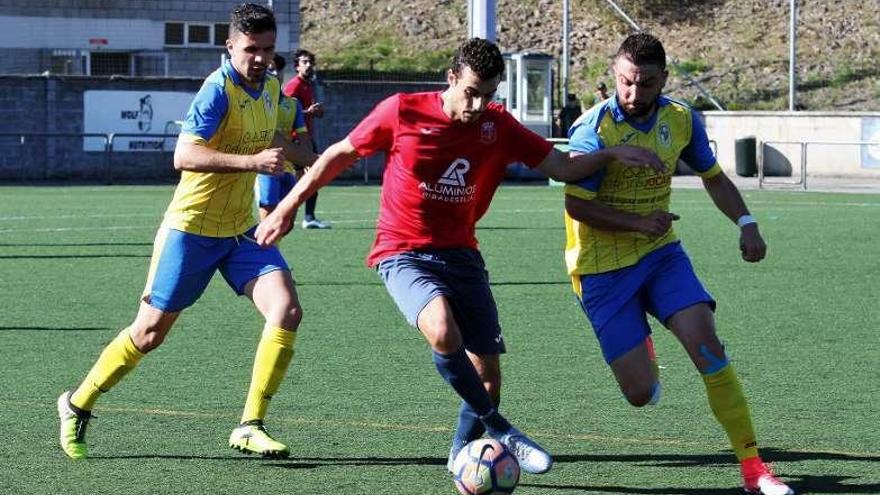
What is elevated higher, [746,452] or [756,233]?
[756,233]

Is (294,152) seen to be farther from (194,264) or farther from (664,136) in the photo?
(664,136)

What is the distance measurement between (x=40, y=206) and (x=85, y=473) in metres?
18.5

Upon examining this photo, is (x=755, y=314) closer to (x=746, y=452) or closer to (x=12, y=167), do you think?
(x=746, y=452)

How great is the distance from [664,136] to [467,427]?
4.90ft

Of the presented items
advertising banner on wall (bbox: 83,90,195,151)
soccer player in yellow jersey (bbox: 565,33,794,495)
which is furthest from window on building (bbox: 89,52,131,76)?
soccer player in yellow jersey (bbox: 565,33,794,495)

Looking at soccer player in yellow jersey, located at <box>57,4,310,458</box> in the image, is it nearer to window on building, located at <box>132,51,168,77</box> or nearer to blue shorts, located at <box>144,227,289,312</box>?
blue shorts, located at <box>144,227,289,312</box>

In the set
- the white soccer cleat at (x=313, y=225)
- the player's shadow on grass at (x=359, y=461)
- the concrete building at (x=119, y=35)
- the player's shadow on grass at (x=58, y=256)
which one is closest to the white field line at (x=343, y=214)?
the white soccer cleat at (x=313, y=225)

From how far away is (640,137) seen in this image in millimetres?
7023

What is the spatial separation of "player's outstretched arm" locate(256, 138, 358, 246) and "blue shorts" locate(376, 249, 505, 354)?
461 millimetres

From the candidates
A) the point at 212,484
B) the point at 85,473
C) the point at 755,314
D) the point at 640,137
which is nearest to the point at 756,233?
the point at 640,137

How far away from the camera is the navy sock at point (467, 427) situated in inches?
272

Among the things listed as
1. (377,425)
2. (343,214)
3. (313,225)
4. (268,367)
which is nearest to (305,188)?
(268,367)

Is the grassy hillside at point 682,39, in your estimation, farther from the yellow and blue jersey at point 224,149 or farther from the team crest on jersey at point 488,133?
the team crest on jersey at point 488,133

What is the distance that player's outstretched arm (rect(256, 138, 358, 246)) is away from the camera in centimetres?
655
